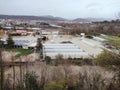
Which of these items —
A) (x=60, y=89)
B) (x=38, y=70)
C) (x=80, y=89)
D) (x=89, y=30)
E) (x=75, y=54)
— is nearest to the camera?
(x=60, y=89)

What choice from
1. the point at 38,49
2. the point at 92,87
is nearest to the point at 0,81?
the point at 92,87

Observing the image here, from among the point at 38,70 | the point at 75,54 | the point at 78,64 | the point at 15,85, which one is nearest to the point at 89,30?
the point at 75,54

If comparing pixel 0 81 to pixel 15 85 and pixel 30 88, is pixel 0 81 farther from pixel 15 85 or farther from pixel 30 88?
pixel 30 88

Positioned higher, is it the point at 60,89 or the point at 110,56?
the point at 110,56

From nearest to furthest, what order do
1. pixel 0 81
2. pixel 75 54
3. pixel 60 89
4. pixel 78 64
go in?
pixel 60 89
pixel 0 81
pixel 78 64
pixel 75 54

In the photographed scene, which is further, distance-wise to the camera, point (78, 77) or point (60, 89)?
point (78, 77)

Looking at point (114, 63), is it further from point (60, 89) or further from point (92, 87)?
point (60, 89)

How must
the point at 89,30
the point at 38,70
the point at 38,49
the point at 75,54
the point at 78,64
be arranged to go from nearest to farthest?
1. the point at 38,70
2. the point at 78,64
3. the point at 75,54
4. the point at 38,49
5. the point at 89,30

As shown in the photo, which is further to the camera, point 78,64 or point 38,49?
point 38,49

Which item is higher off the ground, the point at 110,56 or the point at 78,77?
the point at 110,56
